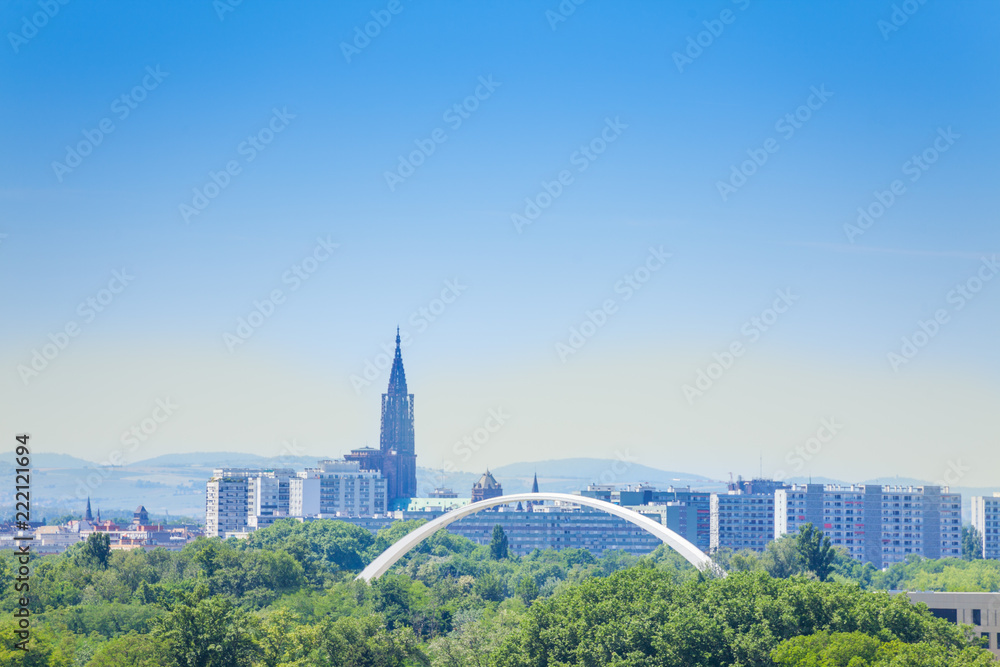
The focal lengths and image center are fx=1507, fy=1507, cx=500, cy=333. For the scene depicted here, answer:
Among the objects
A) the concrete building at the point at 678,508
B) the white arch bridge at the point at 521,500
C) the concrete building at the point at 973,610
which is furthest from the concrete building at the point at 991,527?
the concrete building at the point at 973,610

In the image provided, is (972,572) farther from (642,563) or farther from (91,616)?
(91,616)

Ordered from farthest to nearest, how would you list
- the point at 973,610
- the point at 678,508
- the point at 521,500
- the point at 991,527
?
1. the point at 991,527
2. the point at 678,508
3. the point at 521,500
4. the point at 973,610

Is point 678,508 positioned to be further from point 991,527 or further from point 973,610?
point 973,610

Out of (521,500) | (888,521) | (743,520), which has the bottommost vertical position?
(743,520)

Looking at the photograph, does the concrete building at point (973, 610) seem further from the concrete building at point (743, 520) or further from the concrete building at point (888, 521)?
the concrete building at point (743, 520)

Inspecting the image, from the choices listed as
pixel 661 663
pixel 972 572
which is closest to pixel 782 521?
pixel 972 572

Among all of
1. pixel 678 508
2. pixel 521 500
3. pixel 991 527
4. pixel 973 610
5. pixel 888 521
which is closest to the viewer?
pixel 973 610

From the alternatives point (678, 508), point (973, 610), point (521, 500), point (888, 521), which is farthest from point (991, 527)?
point (973, 610)
